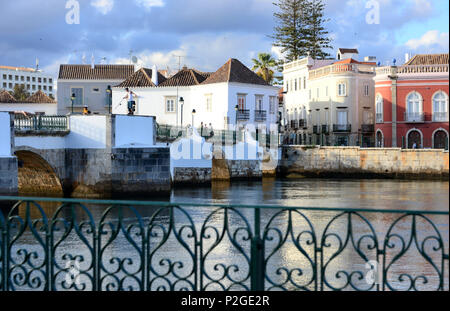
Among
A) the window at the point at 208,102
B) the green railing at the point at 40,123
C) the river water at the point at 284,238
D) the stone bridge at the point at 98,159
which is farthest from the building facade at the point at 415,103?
the green railing at the point at 40,123

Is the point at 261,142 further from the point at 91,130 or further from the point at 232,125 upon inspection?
→ the point at 91,130

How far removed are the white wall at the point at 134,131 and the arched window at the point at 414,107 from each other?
61.2 ft

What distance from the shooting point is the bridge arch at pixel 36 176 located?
79.5 ft

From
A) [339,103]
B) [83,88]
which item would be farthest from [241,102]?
[83,88]

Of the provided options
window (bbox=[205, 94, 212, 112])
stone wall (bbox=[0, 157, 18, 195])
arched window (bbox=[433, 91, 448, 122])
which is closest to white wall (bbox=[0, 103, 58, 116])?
window (bbox=[205, 94, 212, 112])

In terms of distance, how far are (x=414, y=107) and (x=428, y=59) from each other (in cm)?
327

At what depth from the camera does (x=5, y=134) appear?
21.5 metres

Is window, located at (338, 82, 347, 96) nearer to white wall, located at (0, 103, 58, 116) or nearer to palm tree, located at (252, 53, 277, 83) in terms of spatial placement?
palm tree, located at (252, 53, 277, 83)

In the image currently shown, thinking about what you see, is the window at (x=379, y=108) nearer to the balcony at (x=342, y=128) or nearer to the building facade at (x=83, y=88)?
the balcony at (x=342, y=128)

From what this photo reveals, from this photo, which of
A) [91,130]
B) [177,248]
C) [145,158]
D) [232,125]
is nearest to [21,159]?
[91,130]

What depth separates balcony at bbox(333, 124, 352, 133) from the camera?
43.6 metres

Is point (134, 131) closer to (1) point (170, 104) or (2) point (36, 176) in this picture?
(2) point (36, 176)

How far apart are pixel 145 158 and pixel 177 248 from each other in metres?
11.8

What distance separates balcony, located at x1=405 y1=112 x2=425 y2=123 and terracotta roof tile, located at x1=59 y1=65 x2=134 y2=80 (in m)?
20.6
